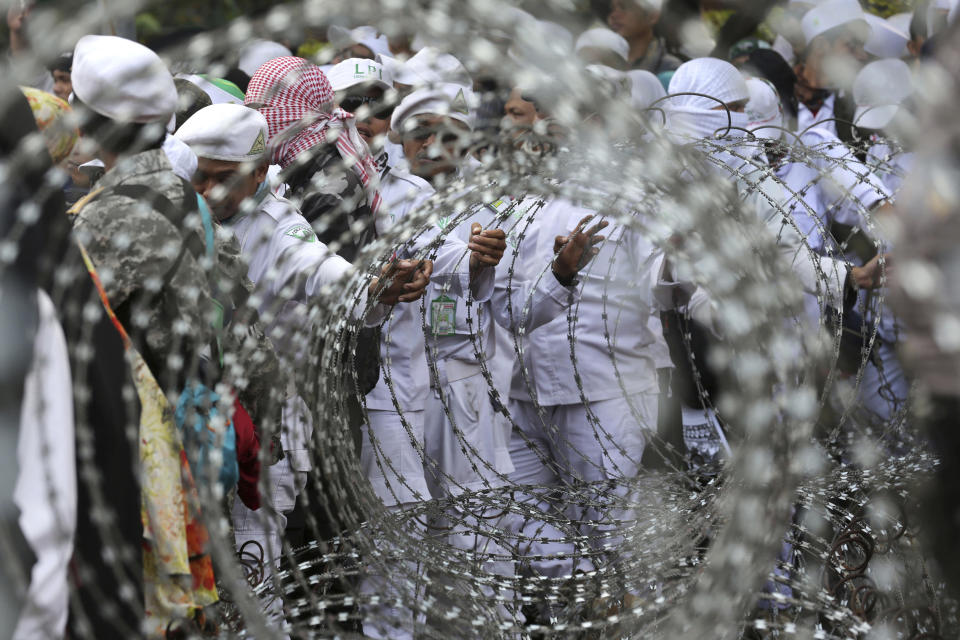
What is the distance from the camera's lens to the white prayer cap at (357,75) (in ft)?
18.4

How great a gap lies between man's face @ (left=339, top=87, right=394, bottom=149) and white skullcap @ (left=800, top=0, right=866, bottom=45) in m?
3.67

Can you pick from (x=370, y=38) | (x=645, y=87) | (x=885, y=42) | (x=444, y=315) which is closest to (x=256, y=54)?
(x=370, y=38)

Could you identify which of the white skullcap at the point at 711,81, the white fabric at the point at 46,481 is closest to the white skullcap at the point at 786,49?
the white skullcap at the point at 711,81

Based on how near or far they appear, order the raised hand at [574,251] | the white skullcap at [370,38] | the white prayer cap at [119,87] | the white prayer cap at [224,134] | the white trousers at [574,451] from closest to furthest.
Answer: the white prayer cap at [119,87] → the white prayer cap at [224,134] → the raised hand at [574,251] → the white trousers at [574,451] → the white skullcap at [370,38]

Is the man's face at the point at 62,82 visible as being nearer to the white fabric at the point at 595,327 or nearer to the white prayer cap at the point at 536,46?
the white fabric at the point at 595,327

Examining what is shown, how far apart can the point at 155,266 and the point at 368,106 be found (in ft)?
8.05

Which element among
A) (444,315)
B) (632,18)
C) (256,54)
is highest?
(256,54)

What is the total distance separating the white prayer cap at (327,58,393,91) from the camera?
221 inches

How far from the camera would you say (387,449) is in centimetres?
538

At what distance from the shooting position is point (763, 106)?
7.27m

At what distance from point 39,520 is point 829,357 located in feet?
10.4

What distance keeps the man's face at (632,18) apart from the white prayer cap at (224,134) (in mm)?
5082

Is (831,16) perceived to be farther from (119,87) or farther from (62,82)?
(119,87)

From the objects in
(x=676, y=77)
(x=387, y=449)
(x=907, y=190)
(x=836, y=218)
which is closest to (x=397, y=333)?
(x=387, y=449)
